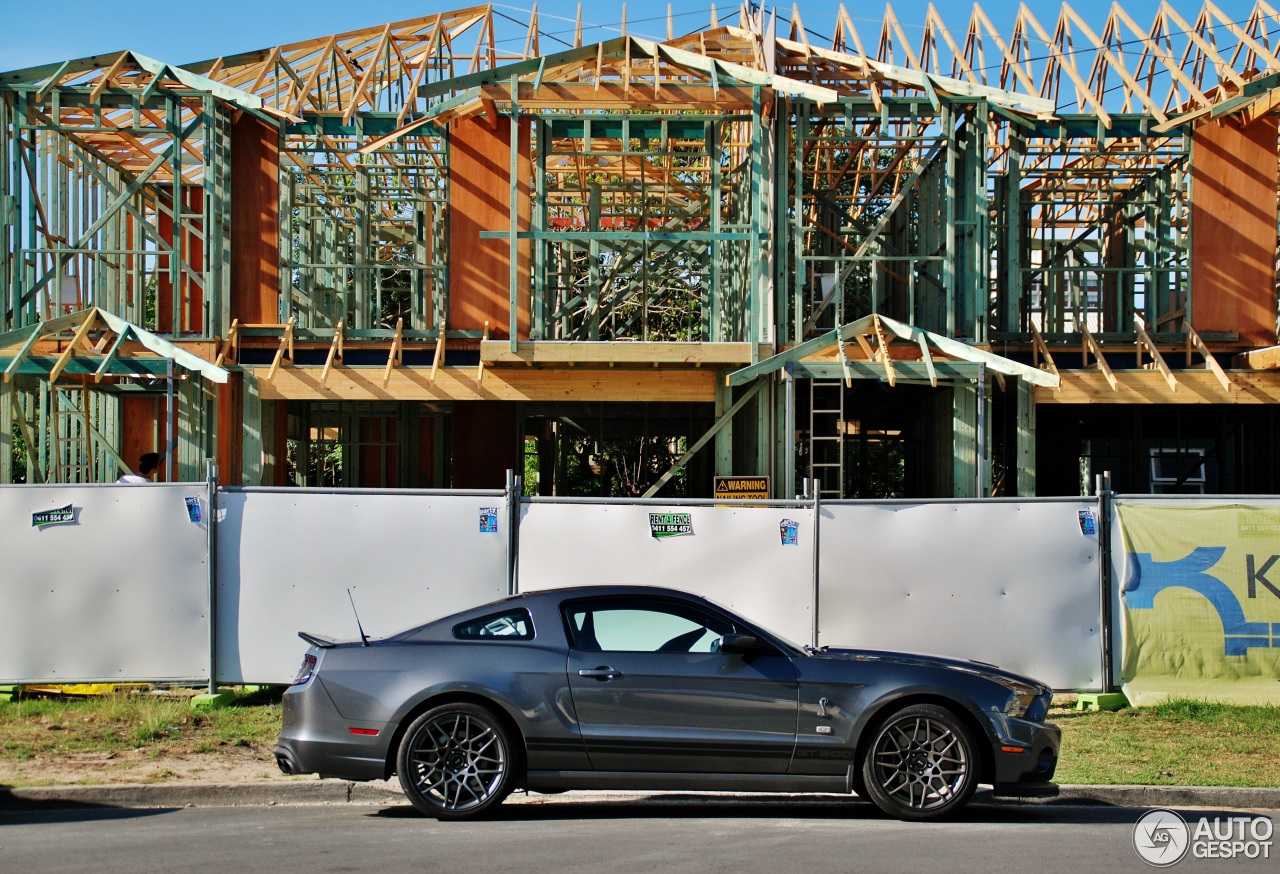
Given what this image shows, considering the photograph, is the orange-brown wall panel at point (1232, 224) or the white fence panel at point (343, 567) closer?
the white fence panel at point (343, 567)

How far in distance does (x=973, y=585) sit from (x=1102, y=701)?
149 centimetres

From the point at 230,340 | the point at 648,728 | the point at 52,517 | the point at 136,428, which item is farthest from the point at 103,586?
the point at 136,428

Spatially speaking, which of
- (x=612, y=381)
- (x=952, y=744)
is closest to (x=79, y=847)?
(x=952, y=744)

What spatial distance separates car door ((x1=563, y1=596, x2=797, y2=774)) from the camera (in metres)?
7.75

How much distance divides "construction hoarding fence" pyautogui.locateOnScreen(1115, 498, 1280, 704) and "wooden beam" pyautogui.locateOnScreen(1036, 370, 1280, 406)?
6.73 metres

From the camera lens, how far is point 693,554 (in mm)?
11320

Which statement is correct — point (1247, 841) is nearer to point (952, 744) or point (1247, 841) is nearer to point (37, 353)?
point (952, 744)

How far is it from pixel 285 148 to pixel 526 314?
4.45 metres

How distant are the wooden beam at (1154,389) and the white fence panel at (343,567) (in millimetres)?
9704

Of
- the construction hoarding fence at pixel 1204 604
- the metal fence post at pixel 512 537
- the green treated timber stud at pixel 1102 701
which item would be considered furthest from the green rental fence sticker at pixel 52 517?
the construction hoarding fence at pixel 1204 604

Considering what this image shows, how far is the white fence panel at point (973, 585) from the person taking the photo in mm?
11211

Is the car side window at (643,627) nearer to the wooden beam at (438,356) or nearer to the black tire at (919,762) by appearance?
the black tire at (919,762)

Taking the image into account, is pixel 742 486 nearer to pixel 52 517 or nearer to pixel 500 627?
pixel 500 627

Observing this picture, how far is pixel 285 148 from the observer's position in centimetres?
1944
